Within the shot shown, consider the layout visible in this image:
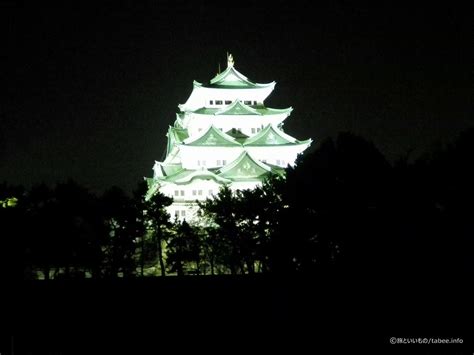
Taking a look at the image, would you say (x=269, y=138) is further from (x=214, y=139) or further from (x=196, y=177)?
(x=196, y=177)

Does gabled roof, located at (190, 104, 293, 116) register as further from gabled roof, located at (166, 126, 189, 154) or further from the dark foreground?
the dark foreground

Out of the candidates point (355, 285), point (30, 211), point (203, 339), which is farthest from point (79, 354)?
point (30, 211)

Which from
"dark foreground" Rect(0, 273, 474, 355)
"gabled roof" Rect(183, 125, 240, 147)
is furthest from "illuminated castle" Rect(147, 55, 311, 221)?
"dark foreground" Rect(0, 273, 474, 355)

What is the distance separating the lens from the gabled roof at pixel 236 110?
45750 millimetres

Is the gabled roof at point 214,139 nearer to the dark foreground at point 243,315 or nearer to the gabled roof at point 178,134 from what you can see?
the gabled roof at point 178,134

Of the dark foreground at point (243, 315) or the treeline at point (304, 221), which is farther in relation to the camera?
the treeline at point (304, 221)

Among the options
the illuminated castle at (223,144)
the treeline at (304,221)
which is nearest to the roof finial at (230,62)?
the illuminated castle at (223,144)

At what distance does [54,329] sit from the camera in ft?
70.8

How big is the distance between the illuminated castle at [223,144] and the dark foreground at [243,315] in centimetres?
1158

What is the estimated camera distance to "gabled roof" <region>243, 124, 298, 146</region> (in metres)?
43.4

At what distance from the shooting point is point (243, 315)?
896 inches

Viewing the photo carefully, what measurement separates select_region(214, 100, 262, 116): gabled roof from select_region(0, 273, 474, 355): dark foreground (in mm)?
22059

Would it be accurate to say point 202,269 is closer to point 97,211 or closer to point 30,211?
point 97,211

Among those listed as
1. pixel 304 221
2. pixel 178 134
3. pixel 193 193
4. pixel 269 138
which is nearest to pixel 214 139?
pixel 269 138
